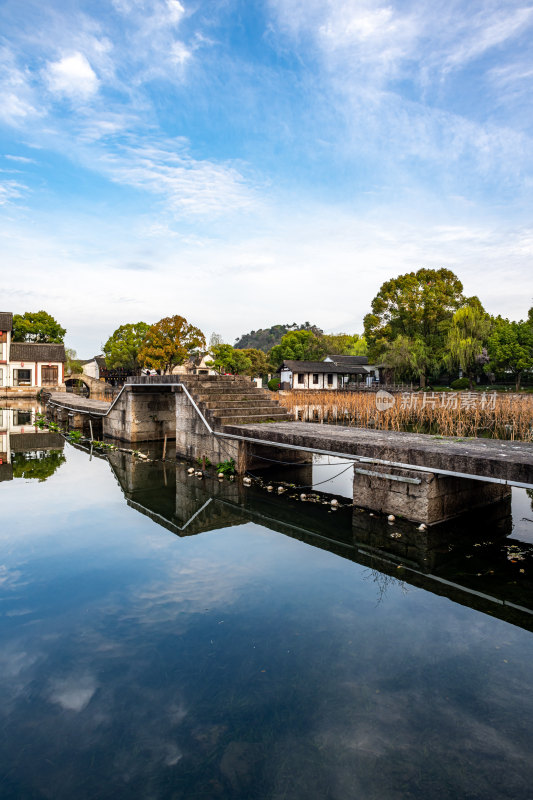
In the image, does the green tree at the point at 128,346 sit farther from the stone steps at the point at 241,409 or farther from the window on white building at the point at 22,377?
the stone steps at the point at 241,409

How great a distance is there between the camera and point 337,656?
14.0 ft

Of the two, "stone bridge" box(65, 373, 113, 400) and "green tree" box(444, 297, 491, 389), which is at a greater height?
"green tree" box(444, 297, 491, 389)

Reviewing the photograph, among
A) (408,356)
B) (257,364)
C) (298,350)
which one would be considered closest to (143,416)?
(408,356)

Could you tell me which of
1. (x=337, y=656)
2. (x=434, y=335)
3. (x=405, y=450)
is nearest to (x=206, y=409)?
(x=405, y=450)

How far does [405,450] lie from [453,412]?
508 inches

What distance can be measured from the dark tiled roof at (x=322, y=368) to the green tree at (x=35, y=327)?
103ft

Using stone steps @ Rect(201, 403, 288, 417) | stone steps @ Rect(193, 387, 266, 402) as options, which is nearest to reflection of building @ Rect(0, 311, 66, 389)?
stone steps @ Rect(193, 387, 266, 402)

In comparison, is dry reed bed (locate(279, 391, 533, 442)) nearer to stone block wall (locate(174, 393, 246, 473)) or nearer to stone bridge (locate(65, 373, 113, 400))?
stone block wall (locate(174, 393, 246, 473))

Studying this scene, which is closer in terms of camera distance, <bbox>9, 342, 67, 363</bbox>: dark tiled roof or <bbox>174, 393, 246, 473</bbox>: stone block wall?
<bbox>174, 393, 246, 473</bbox>: stone block wall

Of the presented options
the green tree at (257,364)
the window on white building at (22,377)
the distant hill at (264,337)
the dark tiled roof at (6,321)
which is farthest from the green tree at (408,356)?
the distant hill at (264,337)

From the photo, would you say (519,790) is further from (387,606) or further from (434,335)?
(434,335)

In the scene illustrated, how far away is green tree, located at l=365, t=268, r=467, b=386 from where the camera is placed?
4266 centimetres

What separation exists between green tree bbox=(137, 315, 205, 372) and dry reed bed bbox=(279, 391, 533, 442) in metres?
14.4

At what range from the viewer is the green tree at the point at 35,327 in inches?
2253
